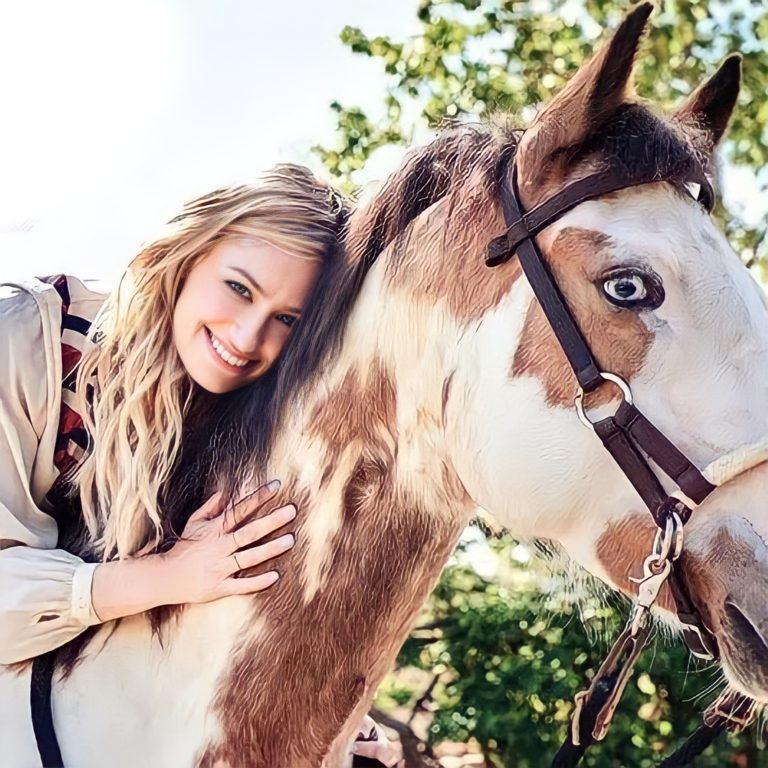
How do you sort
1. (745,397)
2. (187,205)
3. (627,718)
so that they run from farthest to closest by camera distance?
(627,718), (187,205), (745,397)

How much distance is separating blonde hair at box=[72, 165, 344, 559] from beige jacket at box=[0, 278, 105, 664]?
5 cm

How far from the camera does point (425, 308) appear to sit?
3.30 feet

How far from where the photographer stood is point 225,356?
3.92 ft

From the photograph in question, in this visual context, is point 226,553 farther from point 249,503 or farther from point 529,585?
point 529,585

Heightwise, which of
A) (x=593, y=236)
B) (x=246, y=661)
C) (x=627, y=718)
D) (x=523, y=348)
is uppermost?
(x=593, y=236)

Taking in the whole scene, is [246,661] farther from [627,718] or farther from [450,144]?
[627,718]

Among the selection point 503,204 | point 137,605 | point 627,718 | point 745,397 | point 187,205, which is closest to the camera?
point 745,397

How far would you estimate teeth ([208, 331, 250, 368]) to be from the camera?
1194 millimetres

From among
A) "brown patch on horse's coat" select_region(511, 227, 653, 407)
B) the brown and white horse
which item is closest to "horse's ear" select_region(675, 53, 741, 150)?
the brown and white horse

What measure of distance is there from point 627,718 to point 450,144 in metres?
2.03

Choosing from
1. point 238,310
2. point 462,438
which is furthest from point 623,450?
point 238,310

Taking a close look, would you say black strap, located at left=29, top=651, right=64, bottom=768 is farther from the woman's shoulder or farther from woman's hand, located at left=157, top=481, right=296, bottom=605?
the woman's shoulder

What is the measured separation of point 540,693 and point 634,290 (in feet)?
6.45

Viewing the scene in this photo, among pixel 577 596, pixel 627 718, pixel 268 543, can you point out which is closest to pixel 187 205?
pixel 268 543
